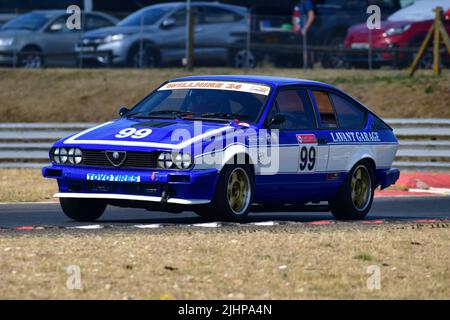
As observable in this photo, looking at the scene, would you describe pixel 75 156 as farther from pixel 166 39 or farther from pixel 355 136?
pixel 166 39

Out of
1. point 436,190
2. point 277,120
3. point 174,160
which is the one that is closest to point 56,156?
point 174,160

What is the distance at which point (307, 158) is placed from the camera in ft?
41.4

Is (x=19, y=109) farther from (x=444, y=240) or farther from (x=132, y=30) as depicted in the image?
(x=444, y=240)

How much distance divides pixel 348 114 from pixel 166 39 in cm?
1625

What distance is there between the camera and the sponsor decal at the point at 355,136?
515 inches

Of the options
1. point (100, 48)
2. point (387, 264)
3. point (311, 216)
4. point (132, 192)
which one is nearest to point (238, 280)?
point (387, 264)

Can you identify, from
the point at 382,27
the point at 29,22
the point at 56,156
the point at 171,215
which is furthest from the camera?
the point at 29,22

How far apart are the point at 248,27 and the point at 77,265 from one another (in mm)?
21242

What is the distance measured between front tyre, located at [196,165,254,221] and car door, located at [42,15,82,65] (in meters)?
18.5

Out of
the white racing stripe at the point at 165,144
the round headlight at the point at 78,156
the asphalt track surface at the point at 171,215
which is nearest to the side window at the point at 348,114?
the asphalt track surface at the point at 171,215

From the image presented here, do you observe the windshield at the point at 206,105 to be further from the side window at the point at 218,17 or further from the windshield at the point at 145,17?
the side window at the point at 218,17

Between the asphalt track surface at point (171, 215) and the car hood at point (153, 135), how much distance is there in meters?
0.86

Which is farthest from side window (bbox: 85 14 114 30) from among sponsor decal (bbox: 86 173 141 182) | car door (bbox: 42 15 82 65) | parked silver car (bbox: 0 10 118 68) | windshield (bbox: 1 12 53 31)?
sponsor decal (bbox: 86 173 141 182)

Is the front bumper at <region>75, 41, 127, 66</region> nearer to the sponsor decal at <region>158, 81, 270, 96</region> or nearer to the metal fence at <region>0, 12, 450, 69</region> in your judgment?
the metal fence at <region>0, 12, 450, 69</region>
